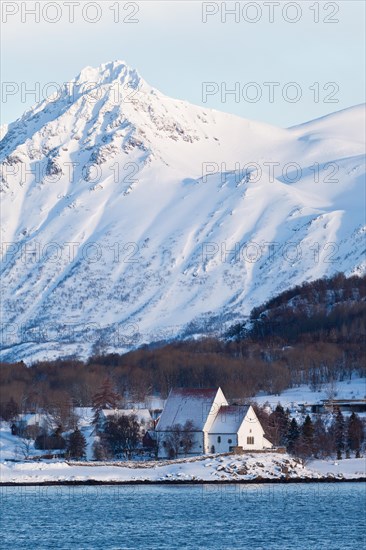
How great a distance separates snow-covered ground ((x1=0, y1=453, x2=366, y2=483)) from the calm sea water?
301 cm

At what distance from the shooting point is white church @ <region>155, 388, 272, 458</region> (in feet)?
355

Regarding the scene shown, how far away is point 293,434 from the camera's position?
359 feet

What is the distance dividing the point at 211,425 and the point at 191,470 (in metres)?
11.1

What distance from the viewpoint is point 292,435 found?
109312 mm

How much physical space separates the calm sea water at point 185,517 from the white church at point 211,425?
12969 millimetres

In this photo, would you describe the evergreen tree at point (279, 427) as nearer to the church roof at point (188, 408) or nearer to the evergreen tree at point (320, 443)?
the evergreen tree at point (320, 443)

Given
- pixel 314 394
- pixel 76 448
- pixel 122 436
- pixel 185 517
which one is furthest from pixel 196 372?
pixel 185 517

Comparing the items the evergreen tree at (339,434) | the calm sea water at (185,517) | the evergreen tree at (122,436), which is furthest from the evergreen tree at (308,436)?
the evergreen tree at (122,436)

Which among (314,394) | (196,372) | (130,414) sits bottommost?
(130,414)

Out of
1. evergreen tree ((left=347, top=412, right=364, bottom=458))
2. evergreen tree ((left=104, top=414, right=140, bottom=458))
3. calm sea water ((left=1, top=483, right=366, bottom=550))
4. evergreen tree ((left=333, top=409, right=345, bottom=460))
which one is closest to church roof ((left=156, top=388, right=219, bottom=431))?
evergreen tree ((left=104, top=414, right=140, bottom=458))

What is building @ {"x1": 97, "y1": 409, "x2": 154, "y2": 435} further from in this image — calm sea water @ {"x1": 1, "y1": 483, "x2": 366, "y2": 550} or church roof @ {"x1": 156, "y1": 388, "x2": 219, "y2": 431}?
calm sea water @ {"x1": 1, "y1": 483, "x2": 366, "y2": 550}

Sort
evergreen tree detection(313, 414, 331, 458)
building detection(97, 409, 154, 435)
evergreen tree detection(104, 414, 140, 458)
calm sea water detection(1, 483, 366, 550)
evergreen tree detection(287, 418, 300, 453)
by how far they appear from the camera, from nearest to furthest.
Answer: calm sea water detection(1, 483, 366, 550) < evergreen tree detection(313, 414, 331, 458) < evergreen tree detection(287, 418, 300, 453) < evergreen tree detection(104, 414, 140, 458) < building detection(97, 409, 154, 435)

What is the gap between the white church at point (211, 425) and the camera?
108312mm

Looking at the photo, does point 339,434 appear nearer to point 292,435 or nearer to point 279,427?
point 292,435
